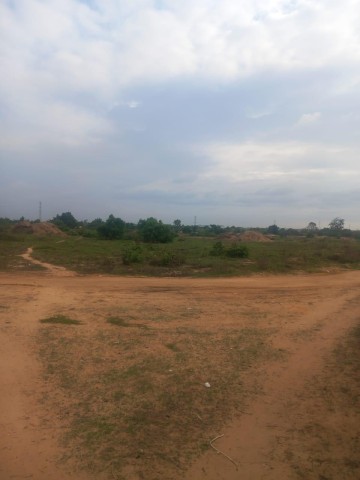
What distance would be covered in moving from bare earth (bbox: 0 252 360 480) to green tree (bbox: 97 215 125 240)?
92.4ft

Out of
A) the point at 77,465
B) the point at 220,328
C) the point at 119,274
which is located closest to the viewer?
the point at 77,465

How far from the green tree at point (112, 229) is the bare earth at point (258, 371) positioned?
2816cm

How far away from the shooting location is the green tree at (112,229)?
137 ft

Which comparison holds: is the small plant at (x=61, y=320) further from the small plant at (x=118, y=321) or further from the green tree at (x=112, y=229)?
the green tree at (x=112, y=229)

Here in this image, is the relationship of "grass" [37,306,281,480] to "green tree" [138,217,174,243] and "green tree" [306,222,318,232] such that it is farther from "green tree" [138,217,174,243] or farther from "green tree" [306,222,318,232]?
"green tree" [306,222,318,232]

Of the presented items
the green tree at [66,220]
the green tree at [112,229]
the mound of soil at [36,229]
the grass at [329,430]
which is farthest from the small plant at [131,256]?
the green tree at [66,220]

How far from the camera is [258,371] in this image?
20.0 ft

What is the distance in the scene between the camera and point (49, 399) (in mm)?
5082

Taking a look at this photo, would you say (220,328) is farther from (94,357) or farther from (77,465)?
(77,465)

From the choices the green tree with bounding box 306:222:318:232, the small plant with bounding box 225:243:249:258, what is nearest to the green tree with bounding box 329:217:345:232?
the green tree with bounding box 306:222:318:232

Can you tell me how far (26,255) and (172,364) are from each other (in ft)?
57.7

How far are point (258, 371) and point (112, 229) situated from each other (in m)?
36.7

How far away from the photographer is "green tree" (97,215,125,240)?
41.8 metres

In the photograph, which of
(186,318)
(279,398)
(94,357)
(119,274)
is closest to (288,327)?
(186,318)
